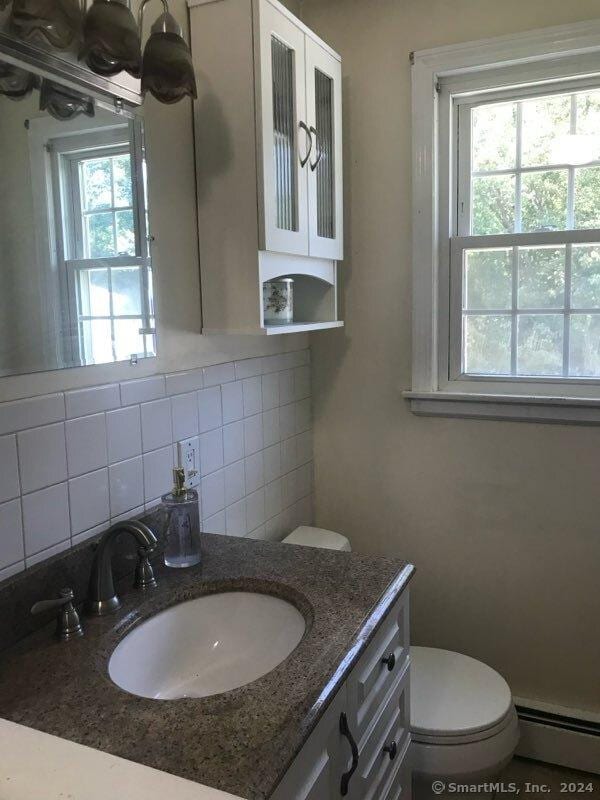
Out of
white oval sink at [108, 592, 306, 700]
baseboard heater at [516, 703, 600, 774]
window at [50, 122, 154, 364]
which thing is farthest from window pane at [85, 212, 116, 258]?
baseboard heater at [516, 703, 600, 774]

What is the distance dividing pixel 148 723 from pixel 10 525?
16.6 inches

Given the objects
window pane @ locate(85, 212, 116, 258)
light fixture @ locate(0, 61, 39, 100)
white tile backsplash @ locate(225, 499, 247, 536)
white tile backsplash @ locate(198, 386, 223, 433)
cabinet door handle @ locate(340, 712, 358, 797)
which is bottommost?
cabinet door handle @ locate(340, 712, 358, 797)

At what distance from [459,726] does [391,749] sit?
1.20ft

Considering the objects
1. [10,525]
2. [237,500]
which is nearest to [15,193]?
[10,525]

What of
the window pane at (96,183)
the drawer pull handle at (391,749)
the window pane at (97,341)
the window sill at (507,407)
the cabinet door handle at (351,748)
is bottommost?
the drawer pull handle at (391,749)

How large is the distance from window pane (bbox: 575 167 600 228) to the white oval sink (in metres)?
1.40

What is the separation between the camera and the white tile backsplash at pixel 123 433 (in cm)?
129

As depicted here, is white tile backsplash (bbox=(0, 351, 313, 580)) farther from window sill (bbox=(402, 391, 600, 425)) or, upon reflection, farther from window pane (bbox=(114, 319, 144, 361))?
window sill (bbox=(402, 391, 600, 425))

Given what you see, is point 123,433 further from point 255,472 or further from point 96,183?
point 255,472

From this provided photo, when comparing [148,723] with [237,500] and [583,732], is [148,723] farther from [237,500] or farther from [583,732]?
[583,732]

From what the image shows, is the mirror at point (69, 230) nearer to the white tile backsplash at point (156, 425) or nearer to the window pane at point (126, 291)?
the window pane at point (126, 291)

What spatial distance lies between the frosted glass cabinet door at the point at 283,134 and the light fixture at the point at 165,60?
0.26 m

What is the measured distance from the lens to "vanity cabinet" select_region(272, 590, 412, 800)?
92 cm

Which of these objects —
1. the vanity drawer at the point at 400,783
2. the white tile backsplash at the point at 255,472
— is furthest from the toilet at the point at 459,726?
the white tile backsplash at the point at 255,472
